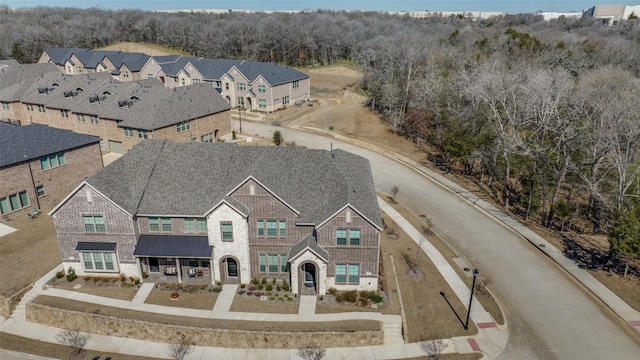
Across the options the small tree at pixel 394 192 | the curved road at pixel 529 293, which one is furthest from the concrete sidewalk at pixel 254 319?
the small tree at pixel 394 192

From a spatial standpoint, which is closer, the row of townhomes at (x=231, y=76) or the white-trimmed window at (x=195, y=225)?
the white-trimmed window at (x=195, y=225)

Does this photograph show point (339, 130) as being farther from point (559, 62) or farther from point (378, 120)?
point (559, 62)

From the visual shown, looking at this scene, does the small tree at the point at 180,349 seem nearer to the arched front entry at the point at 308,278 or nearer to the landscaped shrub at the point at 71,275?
the arched front entry at the point at 308,278

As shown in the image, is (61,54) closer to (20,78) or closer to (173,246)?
(20,78)

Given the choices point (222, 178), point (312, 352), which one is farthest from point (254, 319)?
point (222, 178)

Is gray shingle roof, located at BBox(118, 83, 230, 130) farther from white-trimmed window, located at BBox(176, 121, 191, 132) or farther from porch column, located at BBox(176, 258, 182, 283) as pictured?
porch column, located at BBox(176, 258, 182, 283)

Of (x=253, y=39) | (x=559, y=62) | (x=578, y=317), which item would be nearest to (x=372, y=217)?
(x=578, y=317)

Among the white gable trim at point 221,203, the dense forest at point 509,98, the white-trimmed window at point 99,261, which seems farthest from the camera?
the dense forest at point 509,98
